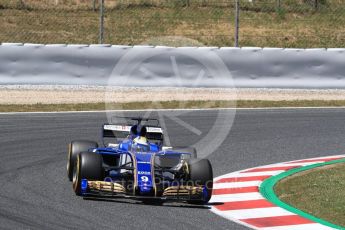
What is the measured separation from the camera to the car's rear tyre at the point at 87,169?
11133mm

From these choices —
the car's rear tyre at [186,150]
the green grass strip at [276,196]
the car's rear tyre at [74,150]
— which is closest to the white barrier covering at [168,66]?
the green grass strip at [276,196]

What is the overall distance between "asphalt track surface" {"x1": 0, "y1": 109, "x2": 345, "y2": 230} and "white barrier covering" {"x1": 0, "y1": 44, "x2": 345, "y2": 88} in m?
2.30

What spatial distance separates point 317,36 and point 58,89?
936 centimetres

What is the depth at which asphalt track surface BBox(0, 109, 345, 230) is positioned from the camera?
10047 mm

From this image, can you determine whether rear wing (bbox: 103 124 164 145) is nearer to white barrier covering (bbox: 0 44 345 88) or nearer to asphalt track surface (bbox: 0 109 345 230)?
asphalt track surface (bbox: 0 109 345 230)

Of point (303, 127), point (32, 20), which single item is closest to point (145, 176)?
point (303, 127)

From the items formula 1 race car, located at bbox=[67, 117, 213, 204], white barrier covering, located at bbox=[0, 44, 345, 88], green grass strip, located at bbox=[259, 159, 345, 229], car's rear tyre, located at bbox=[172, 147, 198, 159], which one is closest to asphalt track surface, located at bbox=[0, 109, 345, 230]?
formula 1 race car, located at bbox=[67, 117, 213, 204]

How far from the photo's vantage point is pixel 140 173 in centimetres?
1103

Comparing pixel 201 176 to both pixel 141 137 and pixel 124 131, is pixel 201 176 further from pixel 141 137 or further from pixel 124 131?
pixel 124 131

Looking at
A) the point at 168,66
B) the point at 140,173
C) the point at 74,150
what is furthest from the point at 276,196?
the point at 168,66

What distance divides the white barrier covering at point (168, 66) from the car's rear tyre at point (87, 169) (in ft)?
38.4

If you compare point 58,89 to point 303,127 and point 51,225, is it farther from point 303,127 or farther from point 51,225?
point 51,225

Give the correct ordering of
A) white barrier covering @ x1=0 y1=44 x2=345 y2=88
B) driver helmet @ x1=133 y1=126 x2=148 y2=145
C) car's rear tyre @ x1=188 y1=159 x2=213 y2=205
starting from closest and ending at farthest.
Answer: car's rear tyre @ x1=188 y1=159 x2=213 y2=205
driver helmet @ x1=133 y1=126 x2=148 y2=145
white barrier covering @ x1=0 y1=44 x2=345 y2=88

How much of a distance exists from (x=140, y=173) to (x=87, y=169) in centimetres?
64
